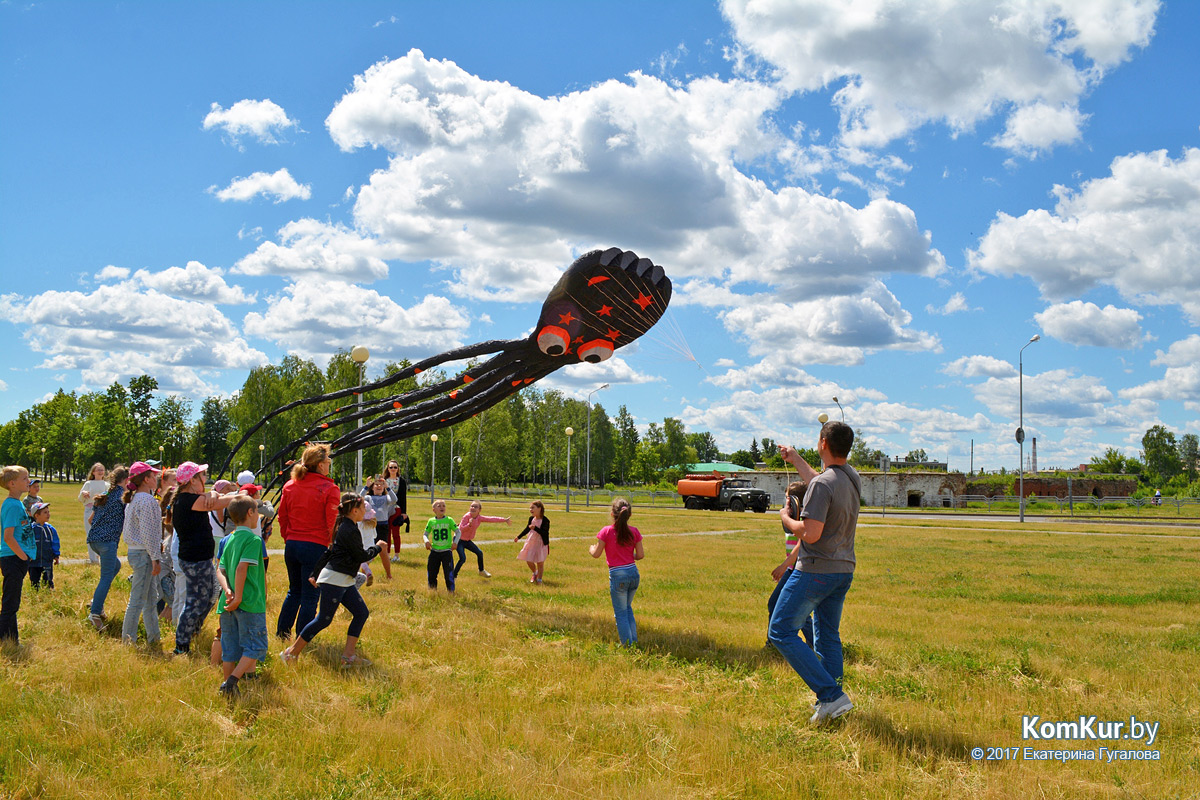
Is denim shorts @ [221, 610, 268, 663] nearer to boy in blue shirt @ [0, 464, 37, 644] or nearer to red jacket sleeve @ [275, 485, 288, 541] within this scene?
red jacket sleeve @ [275, 485, 288, 541]

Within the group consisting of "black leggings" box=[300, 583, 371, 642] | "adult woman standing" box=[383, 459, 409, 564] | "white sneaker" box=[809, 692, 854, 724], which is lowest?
"white sneaker" box=[809, 692, 854, 724]

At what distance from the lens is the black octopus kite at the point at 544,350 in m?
8.98

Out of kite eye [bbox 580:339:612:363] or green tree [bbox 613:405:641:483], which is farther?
green tree [bbox 613:405:641:483]

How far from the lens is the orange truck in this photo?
43.9 meters

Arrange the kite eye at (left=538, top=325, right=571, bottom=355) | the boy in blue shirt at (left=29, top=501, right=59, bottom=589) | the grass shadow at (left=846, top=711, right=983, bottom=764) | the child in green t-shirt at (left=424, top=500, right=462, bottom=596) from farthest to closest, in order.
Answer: the child in green t-shirt at (left=424, top=500, right=462, bottom=596) → the boy in blue shirt at (left=29, top=501, right=59, bottom=589) → the kite eye at (left=538, top=325, right=571, bottom=355) → the grass shadow at (left=846, top=711, right=983, bottom=764)

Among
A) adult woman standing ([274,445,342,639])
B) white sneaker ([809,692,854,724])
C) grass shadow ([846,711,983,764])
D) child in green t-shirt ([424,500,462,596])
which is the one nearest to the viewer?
grass shadow ([846,711,983,764])

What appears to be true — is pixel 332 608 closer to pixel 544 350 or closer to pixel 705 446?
pixel 544 350

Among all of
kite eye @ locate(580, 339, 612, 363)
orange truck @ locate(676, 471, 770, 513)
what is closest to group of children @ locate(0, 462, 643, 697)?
kite eye @ locate(580, 339, 612, 363)

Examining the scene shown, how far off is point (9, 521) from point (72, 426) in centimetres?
9160

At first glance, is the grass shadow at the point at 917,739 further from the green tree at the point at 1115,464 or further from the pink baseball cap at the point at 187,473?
the green tree at the point at 1115,464

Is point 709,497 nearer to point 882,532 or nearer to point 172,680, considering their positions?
point 882,532

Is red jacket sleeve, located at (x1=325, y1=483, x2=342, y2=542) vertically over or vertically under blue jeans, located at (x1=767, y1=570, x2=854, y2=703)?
over

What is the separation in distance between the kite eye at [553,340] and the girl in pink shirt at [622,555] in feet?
8.76

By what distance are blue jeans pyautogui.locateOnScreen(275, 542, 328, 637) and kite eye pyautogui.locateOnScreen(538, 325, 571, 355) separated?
12.2 ft
